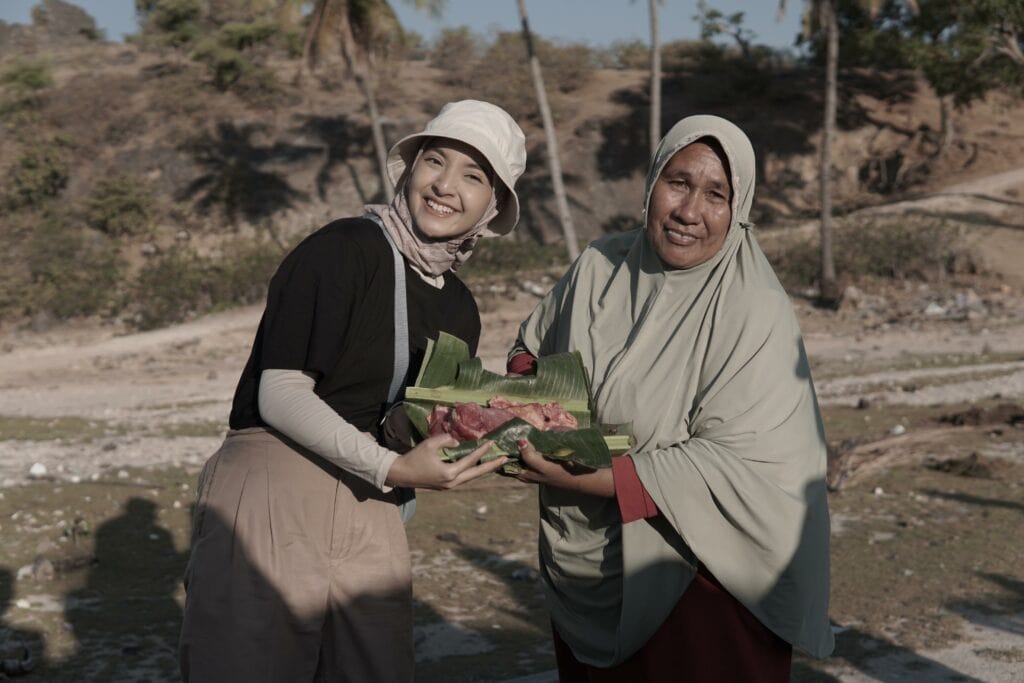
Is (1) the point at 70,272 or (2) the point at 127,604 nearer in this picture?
(2) the point at 127,604

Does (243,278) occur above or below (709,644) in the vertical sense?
below

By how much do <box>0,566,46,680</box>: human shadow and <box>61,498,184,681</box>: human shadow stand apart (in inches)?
5.2

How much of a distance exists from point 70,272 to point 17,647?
56.0ft

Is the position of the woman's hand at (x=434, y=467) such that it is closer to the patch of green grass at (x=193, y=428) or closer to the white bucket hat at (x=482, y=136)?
the white bucket hat at (x=482, y=136)

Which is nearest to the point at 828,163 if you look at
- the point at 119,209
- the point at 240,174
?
the point at 240,174

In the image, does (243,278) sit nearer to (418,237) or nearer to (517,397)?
(418,237)

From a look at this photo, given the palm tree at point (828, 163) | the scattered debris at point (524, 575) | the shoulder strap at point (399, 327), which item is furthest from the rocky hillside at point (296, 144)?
the shoulder strap at point (399, 327)

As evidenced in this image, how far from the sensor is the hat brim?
2449 mm

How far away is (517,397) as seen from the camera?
2449 mm

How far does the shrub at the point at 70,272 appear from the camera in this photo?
19.2 meters

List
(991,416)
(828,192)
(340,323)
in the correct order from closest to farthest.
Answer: (340,323) → (991,416) → (828,192)

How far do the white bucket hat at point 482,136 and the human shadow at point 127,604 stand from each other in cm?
260

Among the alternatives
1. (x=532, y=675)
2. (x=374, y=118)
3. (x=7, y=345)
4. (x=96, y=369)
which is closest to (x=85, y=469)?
(x=532, y=675)

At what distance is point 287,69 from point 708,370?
2910 cm
